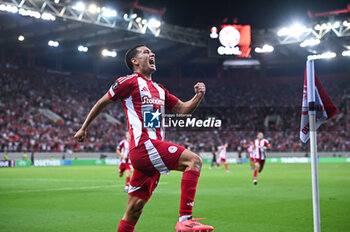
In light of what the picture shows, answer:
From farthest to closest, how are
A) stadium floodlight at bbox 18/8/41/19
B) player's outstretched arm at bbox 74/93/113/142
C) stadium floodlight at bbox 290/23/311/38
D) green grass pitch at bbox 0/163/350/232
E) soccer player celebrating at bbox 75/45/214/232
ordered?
stadium floodlight at bbox 290/23/311/38 < stadium floodlight at bbox 18/8/41/19 < green grass pitch at bbox 0/163/350/232 < player's outstretched arm at bbox 74/93/113/142 < soccer player celebrating at bbox 75/45/214/232

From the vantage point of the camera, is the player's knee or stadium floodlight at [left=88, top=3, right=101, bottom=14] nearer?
the player's knee

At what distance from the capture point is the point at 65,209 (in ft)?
36.0

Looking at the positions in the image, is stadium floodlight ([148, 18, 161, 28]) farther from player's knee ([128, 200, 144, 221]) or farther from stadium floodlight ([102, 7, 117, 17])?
player's knee ([128, 200, 144, 221])

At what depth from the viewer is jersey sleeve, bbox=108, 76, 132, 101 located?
5164 millimetres

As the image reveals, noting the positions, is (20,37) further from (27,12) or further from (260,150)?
(260,150)

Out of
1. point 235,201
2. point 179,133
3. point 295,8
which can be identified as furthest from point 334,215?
point 179,133

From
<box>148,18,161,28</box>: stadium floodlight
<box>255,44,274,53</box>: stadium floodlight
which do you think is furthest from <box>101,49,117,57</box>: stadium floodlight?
<box>255,44,274,53</box>: stadium floodlight

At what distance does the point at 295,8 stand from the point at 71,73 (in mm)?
26881

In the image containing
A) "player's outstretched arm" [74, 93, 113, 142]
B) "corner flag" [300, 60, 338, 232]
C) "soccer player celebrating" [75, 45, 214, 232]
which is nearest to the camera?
"corner flag" [300, 60, 338, 232]

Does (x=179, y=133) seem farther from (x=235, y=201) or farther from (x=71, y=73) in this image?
(x=235, y=201)

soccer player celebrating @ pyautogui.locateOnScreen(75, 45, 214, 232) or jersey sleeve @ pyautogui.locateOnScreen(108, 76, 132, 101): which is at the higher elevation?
jersey sleeve @ pyautogui.locateOnScreen(108, 76, 132, 101)

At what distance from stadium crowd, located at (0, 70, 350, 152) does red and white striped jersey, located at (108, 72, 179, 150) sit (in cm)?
3422

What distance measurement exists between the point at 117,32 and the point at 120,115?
1311cm

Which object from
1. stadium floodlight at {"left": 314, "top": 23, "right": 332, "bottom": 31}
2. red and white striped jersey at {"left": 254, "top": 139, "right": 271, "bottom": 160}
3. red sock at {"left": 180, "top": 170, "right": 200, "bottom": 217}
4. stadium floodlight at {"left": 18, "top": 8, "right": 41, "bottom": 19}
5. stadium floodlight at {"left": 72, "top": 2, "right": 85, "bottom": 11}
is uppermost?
stadium floodlight at {"left": 314, "top": 23, "right": 332, "bottom": 31}
